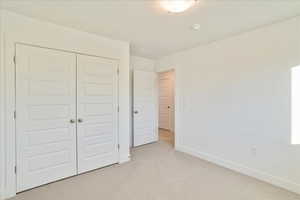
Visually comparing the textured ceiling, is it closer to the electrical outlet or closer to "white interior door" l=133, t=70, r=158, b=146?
"white interior door" l=133, t=70, r=158, b=146

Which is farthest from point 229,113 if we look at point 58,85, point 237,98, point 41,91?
point 41,91

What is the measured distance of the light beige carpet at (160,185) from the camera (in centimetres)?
197

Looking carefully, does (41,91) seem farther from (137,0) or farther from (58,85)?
(137,0)

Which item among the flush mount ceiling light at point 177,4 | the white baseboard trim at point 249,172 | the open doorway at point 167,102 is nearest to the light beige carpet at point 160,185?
the white baseboard trim at point 249,172

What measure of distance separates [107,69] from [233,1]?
2.12 meters

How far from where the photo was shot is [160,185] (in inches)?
87.4

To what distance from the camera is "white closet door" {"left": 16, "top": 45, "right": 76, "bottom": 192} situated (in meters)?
2.05

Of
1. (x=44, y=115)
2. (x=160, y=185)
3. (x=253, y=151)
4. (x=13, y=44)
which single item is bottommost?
(x=160, y=185)

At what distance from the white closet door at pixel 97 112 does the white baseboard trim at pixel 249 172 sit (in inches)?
68.9

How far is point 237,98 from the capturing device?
8.62ft

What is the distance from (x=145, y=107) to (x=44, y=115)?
92.6 inches

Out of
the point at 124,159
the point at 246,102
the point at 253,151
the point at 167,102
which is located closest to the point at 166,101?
the point at 167,102

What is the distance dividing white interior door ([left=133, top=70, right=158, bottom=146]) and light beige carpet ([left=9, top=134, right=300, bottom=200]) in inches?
45.3

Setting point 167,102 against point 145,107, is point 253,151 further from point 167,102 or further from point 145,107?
point 167,102
